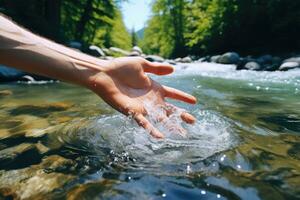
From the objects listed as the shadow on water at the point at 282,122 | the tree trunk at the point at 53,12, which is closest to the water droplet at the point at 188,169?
the shadow on water at the point at 282,122

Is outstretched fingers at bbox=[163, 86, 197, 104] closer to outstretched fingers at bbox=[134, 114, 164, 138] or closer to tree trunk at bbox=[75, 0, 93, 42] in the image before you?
outstretched fingers at bbox=[134, 114, 164, 138]

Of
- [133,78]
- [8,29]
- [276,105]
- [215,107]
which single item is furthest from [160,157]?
[276,105]

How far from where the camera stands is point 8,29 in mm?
2518

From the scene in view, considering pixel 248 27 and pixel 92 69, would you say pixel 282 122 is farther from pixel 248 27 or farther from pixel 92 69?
pixel 248 27

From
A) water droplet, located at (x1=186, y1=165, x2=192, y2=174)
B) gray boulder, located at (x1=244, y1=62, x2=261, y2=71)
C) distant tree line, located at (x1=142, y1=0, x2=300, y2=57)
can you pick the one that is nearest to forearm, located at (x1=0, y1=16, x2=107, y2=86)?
water droplet, located at (x1=186, y1=165, x2=192, y2=174)

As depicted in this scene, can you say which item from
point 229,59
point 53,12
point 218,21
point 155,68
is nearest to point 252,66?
point 229,59

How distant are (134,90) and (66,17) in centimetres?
3001

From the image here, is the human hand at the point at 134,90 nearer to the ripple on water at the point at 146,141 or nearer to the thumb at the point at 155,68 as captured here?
the thumb at the point at 155,68

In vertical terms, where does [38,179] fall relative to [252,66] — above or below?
above

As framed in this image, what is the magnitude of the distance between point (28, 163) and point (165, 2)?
4481 cm

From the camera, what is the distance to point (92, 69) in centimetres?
272

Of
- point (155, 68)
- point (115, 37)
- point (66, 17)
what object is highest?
point (66, 17)

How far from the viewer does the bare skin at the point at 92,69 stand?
97.9 inches

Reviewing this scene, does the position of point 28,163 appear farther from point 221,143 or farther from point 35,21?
point 35,21
